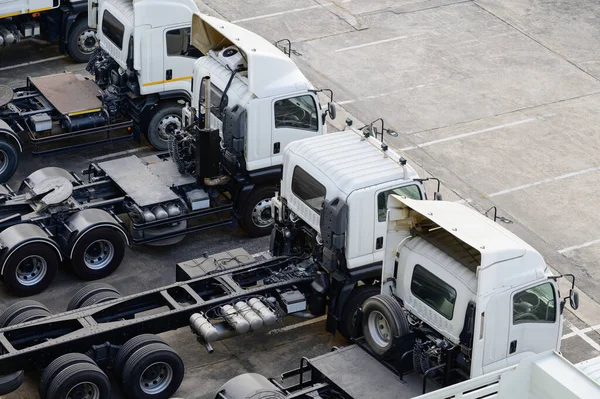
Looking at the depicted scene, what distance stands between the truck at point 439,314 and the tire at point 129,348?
151cm

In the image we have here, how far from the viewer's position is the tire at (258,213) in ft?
66.0

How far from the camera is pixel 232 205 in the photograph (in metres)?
20.2

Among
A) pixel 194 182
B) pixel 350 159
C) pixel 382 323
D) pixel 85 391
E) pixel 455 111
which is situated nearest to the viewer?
pixel 85 391

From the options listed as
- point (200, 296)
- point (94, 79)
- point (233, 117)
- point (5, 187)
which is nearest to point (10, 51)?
point (94, 79)

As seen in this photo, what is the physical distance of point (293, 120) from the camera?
1994cm

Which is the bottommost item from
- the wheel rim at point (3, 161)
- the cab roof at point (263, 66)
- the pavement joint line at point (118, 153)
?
the pavement joint line at point (118, 153)

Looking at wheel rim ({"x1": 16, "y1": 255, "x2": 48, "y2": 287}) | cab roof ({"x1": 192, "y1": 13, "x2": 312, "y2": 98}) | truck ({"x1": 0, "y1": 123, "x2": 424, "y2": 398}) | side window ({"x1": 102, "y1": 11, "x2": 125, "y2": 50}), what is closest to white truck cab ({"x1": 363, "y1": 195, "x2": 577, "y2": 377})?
truck ({"x1": 0, "y1": 123, "x2": 424, "y2": 398})

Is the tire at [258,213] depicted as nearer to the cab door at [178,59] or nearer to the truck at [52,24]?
the cab door at [178,59]

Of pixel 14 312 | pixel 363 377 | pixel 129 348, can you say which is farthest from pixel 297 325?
pixel 14 312

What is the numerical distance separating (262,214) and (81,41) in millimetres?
8067

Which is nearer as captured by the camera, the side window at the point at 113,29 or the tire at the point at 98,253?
the tire at the point at 98,253

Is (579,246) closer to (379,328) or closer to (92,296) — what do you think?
(379,328)

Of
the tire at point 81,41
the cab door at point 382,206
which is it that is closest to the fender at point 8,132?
the tire at point 81,41

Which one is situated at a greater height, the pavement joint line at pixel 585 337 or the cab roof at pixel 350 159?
the cab roof at pixel 350 159
